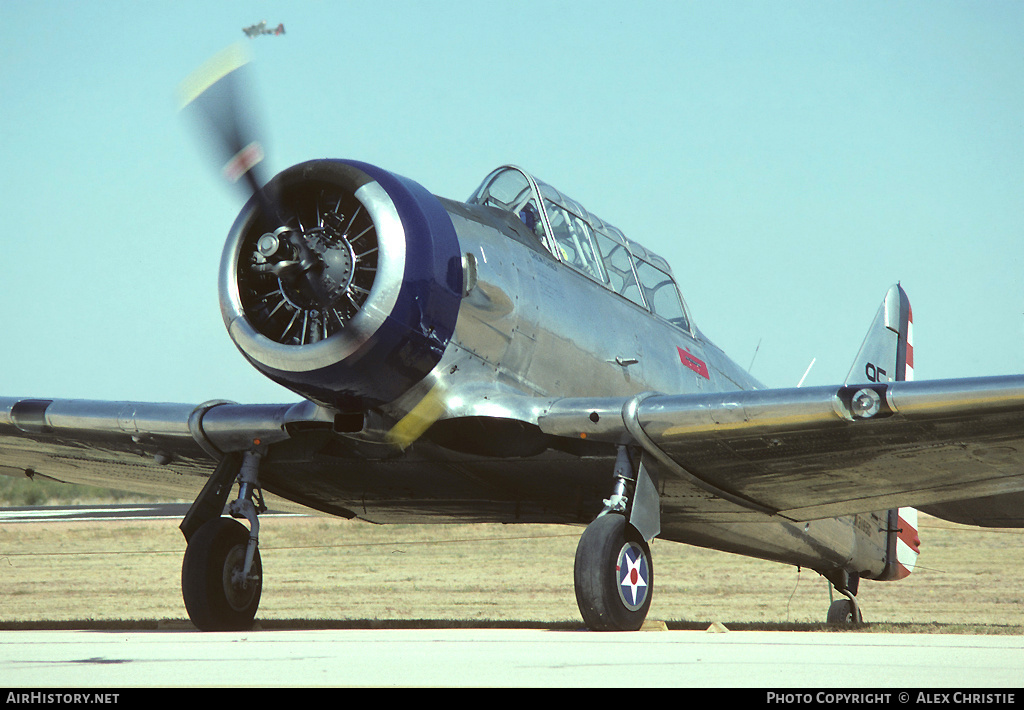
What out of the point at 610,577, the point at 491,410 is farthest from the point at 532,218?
the point at 610,577

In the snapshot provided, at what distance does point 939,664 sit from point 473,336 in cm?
352

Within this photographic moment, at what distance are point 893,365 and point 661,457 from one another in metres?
6.44

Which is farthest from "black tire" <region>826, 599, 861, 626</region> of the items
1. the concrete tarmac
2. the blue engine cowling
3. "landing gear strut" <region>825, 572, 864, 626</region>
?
the blue engine cowling

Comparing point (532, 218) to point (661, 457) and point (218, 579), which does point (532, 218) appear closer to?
point (661, 457)

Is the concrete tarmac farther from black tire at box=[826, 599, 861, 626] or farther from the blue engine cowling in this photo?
black tire at box=[826, 599, 861, 626]

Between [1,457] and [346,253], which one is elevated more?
[346,253]

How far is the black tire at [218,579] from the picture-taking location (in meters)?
7.26

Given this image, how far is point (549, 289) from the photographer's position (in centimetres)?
755

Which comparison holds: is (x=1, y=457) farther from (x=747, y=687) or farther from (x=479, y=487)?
(x=747, y=687)

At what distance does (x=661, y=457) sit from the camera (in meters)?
7.41

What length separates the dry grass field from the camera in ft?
43.7

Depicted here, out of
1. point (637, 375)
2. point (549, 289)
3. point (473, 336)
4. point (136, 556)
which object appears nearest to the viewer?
point (473, 336)

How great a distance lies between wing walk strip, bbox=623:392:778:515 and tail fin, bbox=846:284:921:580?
381cm

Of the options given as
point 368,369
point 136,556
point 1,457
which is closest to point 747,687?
point 368,369
